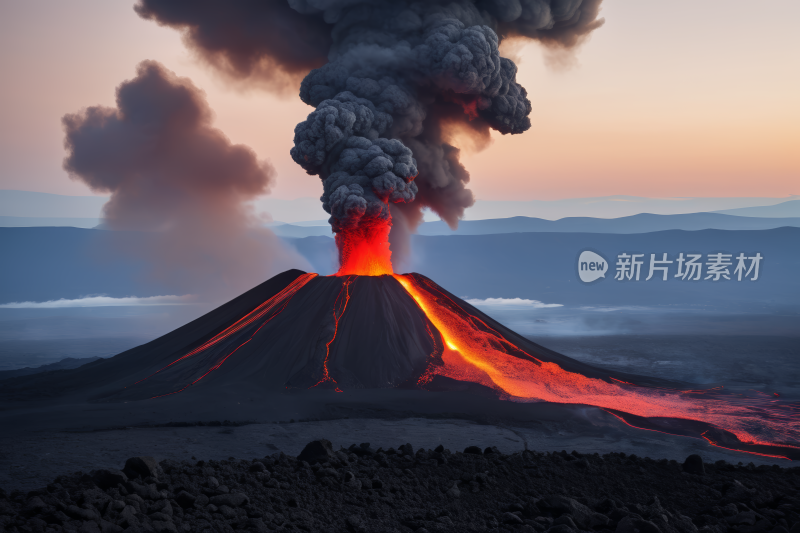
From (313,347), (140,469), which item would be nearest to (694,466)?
(140,469)

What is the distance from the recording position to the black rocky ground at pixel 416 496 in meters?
8.62

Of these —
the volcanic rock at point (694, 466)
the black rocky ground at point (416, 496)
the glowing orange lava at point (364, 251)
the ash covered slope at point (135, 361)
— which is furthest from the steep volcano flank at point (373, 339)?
the volcanic rock at point (694, 466)

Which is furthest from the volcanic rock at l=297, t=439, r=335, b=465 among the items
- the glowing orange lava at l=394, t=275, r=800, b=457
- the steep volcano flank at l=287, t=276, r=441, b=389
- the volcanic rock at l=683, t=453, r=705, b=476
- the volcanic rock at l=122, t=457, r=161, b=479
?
the glowing orange lava at l=394, t=275, r=800, b=457

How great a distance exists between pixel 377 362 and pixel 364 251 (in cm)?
575

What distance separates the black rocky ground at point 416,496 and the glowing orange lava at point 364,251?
13.2m

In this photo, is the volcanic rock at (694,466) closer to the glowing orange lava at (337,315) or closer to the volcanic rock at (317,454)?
the volcanic rock at (317,454)

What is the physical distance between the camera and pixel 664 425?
680 inches

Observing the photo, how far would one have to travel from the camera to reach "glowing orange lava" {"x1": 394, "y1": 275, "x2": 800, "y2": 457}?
59.8ft

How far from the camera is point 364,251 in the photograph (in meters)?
25.2

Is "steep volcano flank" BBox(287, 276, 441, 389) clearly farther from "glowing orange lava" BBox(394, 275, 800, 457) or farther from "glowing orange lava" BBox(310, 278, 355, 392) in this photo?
"glowing orange lava" BBox(394, 275, 800, 457)

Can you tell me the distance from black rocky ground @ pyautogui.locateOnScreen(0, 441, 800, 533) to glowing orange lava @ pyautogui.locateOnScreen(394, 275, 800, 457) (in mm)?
6064

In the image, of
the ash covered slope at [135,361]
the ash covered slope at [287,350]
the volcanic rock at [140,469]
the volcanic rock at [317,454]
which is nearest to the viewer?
the volcanic rock at [140,469]

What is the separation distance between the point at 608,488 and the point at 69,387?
1878 cm

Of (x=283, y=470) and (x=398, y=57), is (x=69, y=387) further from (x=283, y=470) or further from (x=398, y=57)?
(x=398, y=57)
